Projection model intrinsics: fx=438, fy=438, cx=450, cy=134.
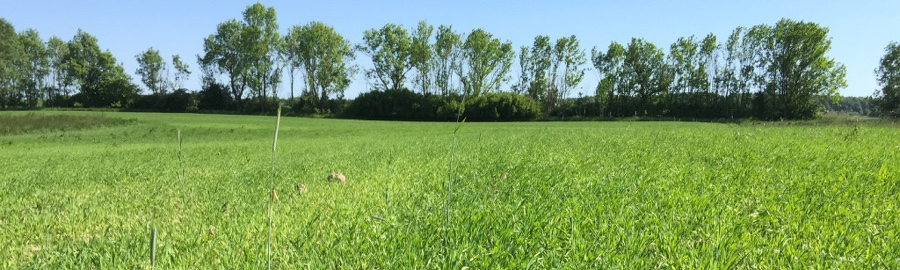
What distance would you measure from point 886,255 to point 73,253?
12.0 feet

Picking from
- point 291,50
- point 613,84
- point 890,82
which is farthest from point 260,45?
point 890,82

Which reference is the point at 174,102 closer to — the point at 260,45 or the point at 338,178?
the point at 260,45

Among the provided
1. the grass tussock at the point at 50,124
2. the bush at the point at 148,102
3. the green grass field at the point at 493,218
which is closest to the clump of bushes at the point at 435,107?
the bush at the point at 148,102

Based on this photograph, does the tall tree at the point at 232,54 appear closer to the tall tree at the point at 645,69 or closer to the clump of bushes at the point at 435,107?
the clump of bushes at the point at 435,107

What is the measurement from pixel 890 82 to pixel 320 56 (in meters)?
69.8

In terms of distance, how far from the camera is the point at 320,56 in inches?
2502

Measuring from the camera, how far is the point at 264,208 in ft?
9.27

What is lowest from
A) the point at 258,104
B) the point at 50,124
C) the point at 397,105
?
the point at 50,124

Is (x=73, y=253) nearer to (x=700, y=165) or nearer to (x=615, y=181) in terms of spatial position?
(x=615, y=181)

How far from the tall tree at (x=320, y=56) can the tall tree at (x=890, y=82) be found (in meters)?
66.4

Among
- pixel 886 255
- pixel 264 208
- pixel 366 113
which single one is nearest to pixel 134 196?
pixel 264 208

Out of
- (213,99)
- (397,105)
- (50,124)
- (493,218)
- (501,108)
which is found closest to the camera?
(493,218)

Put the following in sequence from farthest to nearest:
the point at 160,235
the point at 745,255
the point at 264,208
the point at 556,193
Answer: the point at 556,193 → the point at 264,208 → the point at 160,235 → the point at 745,255

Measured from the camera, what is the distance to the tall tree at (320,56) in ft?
205
